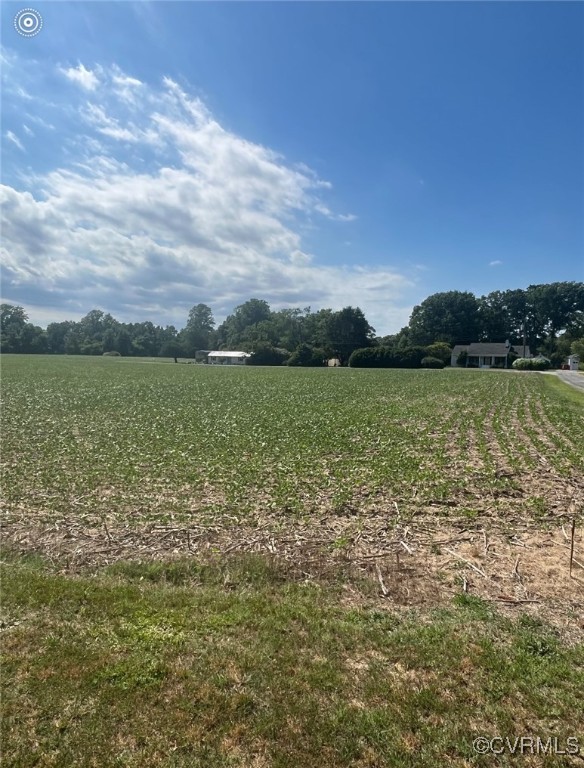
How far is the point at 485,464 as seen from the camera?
912 cm

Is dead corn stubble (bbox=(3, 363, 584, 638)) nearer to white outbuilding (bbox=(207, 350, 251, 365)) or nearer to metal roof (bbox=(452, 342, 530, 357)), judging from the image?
metal roof (bbox=(452, 342, 530, 357))

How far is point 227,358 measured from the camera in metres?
101

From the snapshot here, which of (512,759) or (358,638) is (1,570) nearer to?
(358,638)

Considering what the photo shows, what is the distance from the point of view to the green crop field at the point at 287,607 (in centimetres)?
242

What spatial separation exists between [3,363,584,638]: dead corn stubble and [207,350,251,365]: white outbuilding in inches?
3382

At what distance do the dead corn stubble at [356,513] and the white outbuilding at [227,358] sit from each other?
85902mm

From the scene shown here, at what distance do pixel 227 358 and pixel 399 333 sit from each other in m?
42.1

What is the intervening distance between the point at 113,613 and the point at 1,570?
5.69 ft

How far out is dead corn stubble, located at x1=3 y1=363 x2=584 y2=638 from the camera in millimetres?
4453

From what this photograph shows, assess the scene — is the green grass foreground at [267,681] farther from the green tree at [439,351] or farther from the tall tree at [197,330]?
the tall tree at [197,330]

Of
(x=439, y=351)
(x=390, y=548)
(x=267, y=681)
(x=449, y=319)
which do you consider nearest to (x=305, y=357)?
(x=439, y=351)

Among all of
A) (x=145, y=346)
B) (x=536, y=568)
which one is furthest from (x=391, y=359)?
(x=145, y=346)

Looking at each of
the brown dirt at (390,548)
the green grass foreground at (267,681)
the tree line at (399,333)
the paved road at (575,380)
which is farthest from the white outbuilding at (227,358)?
the green grass foreground at (267,681)

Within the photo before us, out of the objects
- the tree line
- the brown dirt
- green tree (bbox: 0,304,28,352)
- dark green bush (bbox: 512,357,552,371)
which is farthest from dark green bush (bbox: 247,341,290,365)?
the brown dirt
